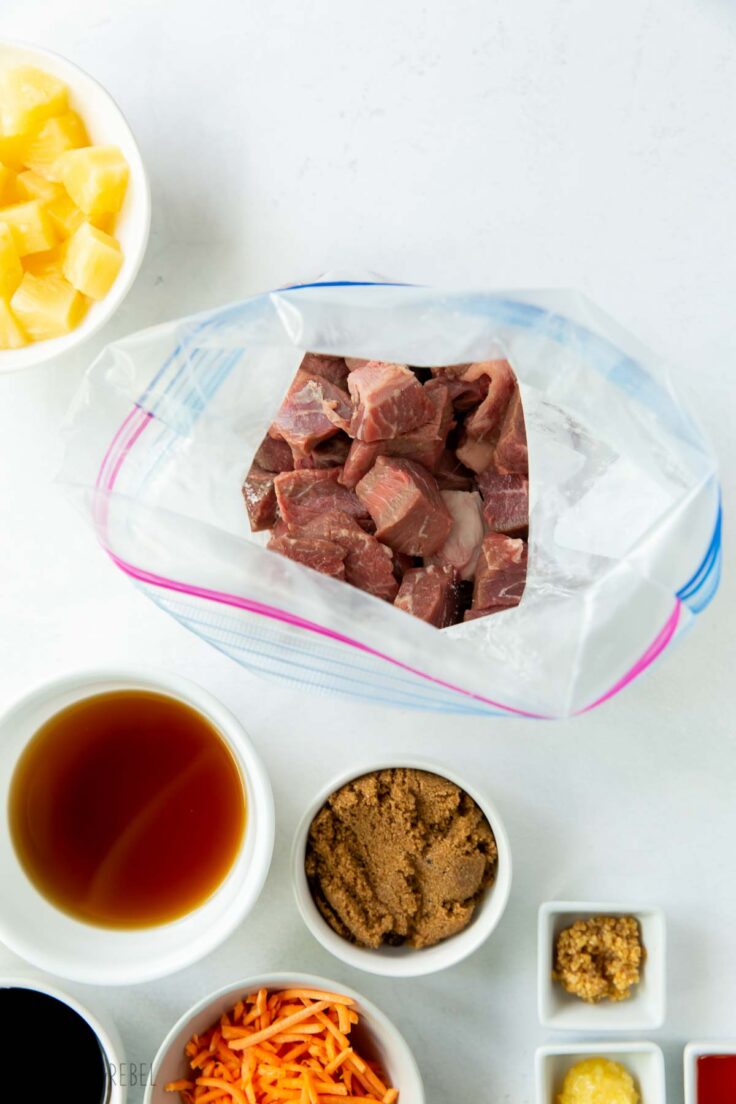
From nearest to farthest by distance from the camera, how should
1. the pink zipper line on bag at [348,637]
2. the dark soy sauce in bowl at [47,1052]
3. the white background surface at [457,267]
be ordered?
1. the pink zipper line on bag at [348,637]
2. the dark soy sauce in bowl at [47,1052]
3. the white background surface at [457,267]

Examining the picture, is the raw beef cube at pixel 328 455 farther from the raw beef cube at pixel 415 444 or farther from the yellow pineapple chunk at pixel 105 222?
the yellow pineapple chunk at pixel 105 222

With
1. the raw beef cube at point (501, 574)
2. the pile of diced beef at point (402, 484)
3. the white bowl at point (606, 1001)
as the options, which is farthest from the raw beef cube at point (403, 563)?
the white bowl at point (606, 1001)

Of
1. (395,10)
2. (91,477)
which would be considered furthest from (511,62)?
(91,477)

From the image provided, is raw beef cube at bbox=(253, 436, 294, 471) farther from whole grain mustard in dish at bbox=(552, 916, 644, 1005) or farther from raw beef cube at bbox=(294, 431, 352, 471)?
whole grain mustard in dish at bbox=(552, 916, 644, 1005)

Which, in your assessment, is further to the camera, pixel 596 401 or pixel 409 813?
pixel 409 813

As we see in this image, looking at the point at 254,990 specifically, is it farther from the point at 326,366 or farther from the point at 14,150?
the point at 14,150

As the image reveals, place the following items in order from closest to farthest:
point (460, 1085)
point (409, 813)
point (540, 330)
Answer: point (540, 330) < point (409, 813) < point (460, 1085)

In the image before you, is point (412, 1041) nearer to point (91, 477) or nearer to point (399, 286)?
point (91, 477)
